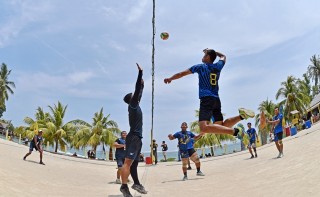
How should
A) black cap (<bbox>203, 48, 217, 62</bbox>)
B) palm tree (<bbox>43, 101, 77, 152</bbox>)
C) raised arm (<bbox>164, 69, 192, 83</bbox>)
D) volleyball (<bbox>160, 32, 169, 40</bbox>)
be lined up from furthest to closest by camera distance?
palm tree (<bbox>43, 101, 77, 152</bbox>), volleyball (<bbox>160, 32, 169, 40</bbox>), black cap (<bbox>203, 48, 217, 62</bbox>), raised arm (<bbox>164, 69, 192, 83</bbox>)

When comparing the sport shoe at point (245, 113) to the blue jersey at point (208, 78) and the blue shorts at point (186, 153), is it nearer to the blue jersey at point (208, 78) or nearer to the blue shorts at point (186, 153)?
the blue jersey at point (208, 78)

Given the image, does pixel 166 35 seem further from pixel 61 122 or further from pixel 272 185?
pixel 61 122

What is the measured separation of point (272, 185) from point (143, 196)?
9.57 ft

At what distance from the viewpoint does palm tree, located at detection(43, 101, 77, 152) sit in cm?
4291

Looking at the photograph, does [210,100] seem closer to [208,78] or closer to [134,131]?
[208,78]

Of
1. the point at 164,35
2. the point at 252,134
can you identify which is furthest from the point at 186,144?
the point at 164,35

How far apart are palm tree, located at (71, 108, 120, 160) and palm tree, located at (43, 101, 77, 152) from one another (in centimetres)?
138

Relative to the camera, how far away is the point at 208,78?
604 cm

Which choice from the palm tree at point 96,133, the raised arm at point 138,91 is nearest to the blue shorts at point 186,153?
the raised arm at point 138,91

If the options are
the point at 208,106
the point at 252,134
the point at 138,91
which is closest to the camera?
the point at 208,106

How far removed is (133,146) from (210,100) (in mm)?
1784

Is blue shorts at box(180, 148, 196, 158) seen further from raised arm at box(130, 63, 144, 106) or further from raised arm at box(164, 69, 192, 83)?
raised arm at box(164, 69, 192, 83)

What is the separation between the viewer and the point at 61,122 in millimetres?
45000

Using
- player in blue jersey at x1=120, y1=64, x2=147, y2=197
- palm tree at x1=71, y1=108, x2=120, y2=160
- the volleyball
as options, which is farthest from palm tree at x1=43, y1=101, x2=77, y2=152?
player in blue jersey at x1=120, y1=64, x2=147, y2=197
